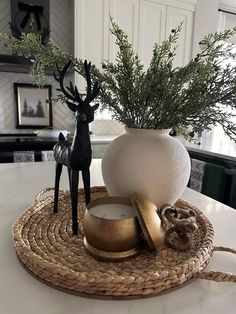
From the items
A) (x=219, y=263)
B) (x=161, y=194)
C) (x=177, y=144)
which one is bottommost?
(x=219, y=263)

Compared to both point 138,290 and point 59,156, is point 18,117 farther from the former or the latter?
point 138,290

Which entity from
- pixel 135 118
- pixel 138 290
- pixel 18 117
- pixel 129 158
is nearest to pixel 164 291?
pixel 138 290

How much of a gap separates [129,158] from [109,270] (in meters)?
0.26

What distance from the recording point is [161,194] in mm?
620

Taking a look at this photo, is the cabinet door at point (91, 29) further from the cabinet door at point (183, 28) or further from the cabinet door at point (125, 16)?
the cabinet door at point (183, 28)

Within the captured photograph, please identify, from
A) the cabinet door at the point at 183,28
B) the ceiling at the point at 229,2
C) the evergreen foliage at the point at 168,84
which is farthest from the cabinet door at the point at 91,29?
the evergreen foliage at the point at 168,84

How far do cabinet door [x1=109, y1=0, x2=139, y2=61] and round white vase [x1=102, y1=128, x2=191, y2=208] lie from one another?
85.7 inches

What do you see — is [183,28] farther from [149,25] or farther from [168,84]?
[168,84]

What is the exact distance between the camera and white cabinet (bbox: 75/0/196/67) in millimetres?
2463

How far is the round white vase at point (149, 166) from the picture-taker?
60cm

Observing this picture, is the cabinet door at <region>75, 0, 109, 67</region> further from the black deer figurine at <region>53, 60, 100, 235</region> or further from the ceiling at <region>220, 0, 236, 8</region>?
the black deer figurine at <region>53, 60, 100, 235</region>

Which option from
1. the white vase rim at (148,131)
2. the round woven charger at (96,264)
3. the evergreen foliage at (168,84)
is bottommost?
the round woven charger at (96,264)

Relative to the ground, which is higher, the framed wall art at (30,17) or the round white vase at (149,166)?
the framed wall art at (30,17)

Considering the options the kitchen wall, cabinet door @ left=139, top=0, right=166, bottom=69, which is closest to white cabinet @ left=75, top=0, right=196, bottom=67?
cabinet door @ left=139, top=0, right=166, bottom=69
